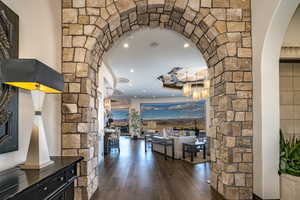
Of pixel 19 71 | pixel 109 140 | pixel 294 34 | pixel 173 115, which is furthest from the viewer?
pixel 173 115

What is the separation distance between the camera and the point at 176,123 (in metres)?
15.7

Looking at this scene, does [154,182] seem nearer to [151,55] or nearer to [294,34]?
[151,55]

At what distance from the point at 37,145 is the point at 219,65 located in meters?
2.97

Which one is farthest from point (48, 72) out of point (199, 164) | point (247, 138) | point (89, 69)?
point (199, 164)

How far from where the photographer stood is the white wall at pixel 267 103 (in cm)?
276

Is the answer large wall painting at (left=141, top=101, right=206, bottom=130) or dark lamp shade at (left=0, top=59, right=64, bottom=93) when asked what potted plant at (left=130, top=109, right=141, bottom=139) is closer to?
large wall painting at (left=141, top=101, right=206, bottom=130)

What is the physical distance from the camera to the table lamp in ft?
5.46

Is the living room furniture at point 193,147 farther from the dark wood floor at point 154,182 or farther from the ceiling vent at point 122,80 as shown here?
the ceiling vent at point 122,80

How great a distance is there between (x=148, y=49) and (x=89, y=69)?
2.77 meters

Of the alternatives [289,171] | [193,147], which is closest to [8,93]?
[289,171]

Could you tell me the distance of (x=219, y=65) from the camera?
10.8 feet

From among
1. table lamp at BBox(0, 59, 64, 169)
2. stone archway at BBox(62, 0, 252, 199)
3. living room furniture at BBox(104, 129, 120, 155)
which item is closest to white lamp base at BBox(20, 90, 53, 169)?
table lamp at BBox(0, 59, 64, 169)

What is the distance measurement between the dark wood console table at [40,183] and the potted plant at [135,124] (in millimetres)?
13062

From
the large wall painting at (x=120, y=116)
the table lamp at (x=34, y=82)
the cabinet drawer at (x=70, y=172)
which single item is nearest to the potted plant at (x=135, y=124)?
the large wall painting at (x=120, y=116)
